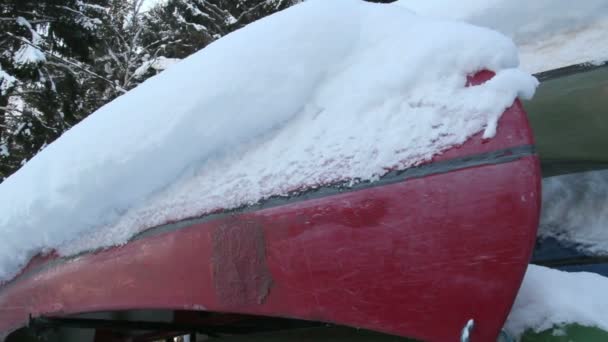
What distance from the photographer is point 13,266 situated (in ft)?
6.55

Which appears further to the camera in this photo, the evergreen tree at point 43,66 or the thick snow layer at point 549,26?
the evergreen tree at point 43,66

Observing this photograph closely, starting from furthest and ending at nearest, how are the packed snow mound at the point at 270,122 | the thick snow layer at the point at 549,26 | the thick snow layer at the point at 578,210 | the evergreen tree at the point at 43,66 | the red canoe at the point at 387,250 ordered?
the evergreen tree at the point at 43,66
the thick snow layer at the point at 578,210
the thick snow layer at the point at 549,26
the packed snow mound at the point at 270,122
the red canoe at the point at 387,250

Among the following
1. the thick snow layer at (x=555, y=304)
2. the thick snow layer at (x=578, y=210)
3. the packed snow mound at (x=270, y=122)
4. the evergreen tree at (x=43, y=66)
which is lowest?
the thick snow layer at (x=555, y=304)

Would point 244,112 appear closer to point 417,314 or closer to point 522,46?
point 417,314

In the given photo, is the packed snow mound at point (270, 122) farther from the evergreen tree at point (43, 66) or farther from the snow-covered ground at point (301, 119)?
the evergreen tree at point (43, 66)

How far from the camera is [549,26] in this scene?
1797 millimetres

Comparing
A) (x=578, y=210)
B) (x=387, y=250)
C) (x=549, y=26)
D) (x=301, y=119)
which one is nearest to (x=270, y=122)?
(x=301, y=119)

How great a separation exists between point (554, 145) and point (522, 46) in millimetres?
→ 597

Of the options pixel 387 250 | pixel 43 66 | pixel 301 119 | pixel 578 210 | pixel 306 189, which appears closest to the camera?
pixel 387 250

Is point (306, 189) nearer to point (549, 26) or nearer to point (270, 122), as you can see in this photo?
point (270, 122)

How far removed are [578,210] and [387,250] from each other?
167 centimetres

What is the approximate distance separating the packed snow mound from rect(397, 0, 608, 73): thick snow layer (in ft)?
1.51

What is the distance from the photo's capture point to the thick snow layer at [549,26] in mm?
1721

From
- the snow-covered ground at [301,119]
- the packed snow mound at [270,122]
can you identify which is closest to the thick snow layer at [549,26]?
the snow-covered ground at [301,119]
